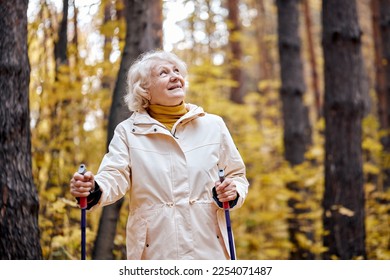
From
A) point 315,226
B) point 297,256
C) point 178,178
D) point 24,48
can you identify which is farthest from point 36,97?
point 315,226

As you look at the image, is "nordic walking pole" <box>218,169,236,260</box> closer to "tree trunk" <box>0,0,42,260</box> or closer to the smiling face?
the smiling face

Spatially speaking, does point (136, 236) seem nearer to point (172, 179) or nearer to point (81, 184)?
point (172, 179)

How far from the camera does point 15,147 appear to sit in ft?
11.6

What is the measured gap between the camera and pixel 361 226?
6.27 m

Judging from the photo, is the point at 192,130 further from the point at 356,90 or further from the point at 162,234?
the point at 356,90

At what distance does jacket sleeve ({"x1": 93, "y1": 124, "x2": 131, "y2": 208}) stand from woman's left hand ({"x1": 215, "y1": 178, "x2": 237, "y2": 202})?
50 cm

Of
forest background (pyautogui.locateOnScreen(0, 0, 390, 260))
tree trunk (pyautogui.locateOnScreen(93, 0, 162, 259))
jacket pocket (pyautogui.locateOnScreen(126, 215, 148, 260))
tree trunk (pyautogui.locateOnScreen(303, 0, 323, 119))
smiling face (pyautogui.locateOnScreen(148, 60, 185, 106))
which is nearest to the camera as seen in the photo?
jacket pocket (pyautogui.locateOnScreen(126, 215, 148, 260))

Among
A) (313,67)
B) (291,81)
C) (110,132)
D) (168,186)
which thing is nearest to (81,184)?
(168,186)

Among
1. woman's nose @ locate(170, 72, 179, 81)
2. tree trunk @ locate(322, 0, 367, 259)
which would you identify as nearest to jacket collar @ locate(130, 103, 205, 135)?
woman's nose @ locate(170, 72, 179, 81)

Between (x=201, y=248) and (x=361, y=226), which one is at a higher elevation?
(x=201, y=248)

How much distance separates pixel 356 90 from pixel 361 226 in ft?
5.04

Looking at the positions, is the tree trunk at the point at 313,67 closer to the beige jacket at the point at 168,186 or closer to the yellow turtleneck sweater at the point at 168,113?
the yellow turtleneck sweater at the point at 168,113

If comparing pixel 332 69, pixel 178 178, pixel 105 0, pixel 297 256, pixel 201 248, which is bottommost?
pixel 297 256

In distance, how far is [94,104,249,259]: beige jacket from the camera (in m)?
2.94
